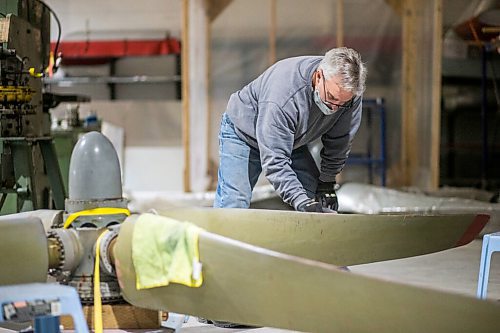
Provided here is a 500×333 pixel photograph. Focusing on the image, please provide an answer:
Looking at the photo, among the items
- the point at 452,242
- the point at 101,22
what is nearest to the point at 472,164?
the point at 101,22

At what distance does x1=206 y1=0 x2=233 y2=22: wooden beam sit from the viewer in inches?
291

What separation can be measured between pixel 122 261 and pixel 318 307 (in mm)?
569

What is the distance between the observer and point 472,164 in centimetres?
844

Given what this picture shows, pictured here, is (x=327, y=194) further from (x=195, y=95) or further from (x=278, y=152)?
(x=195, y=95)

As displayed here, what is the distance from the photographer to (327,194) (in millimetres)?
3123

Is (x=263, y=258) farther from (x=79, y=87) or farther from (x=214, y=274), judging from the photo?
(x=79, y=87)

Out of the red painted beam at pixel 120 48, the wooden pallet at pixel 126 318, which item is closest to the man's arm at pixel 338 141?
the wooden pallet at pixel 126 318

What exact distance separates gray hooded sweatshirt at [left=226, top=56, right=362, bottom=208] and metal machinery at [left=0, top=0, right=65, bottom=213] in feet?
5.34

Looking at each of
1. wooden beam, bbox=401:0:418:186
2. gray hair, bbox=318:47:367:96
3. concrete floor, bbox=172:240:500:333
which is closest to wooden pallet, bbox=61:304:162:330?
gray hair, bbox=318:47:367:96

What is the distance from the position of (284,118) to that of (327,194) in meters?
0.62

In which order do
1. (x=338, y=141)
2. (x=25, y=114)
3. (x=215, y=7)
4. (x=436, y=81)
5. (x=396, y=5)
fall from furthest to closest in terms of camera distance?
1. (x=215, y=7)
2. (x=396, y=5)
3. (x=436, y=81)
4. (x=25, y=114)
5. (x=338, y=141)

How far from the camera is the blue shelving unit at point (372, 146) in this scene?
7227 mm

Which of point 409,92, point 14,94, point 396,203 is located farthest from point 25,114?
point 409,92

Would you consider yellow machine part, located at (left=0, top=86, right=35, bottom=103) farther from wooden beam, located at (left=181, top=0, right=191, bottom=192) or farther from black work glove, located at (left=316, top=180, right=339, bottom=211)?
wooden beam, located at (left=181, top=0, right=191, bottom=192)
